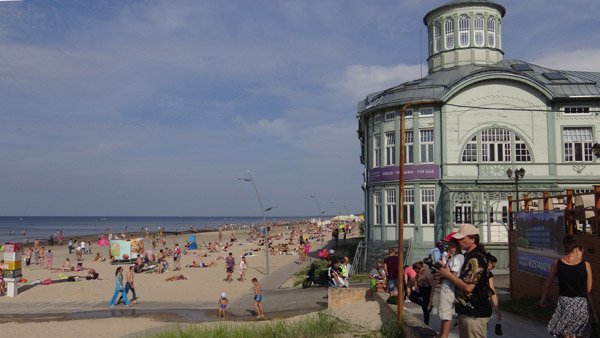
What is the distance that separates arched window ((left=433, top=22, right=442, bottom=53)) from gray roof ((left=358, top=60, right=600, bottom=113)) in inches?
64.4

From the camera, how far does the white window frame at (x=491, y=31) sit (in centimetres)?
3039

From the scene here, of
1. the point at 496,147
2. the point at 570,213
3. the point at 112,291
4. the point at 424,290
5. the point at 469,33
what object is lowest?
the point at 112,291

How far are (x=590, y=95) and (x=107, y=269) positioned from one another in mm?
32012

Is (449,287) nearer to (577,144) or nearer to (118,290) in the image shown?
(118,290)

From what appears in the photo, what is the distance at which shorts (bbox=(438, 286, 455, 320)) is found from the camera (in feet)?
23.2

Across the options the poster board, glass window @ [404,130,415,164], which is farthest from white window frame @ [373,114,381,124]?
the poster board

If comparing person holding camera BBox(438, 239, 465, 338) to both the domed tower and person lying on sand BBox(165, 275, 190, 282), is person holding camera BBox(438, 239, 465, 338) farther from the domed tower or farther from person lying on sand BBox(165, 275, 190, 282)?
person lying on sand BBox(165, 275, 190, 282)

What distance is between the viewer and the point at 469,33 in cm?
3012

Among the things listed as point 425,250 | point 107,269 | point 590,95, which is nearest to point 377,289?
point 425,250

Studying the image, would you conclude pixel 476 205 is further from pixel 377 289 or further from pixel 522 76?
pixel 377 289

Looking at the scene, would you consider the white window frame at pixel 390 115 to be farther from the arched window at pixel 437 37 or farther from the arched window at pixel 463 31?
the arched window at pixel 463 31

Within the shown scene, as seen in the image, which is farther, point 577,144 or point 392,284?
point 577,144

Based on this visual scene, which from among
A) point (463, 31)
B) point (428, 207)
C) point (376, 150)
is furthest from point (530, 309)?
point (463, 31)

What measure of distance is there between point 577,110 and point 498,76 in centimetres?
398
